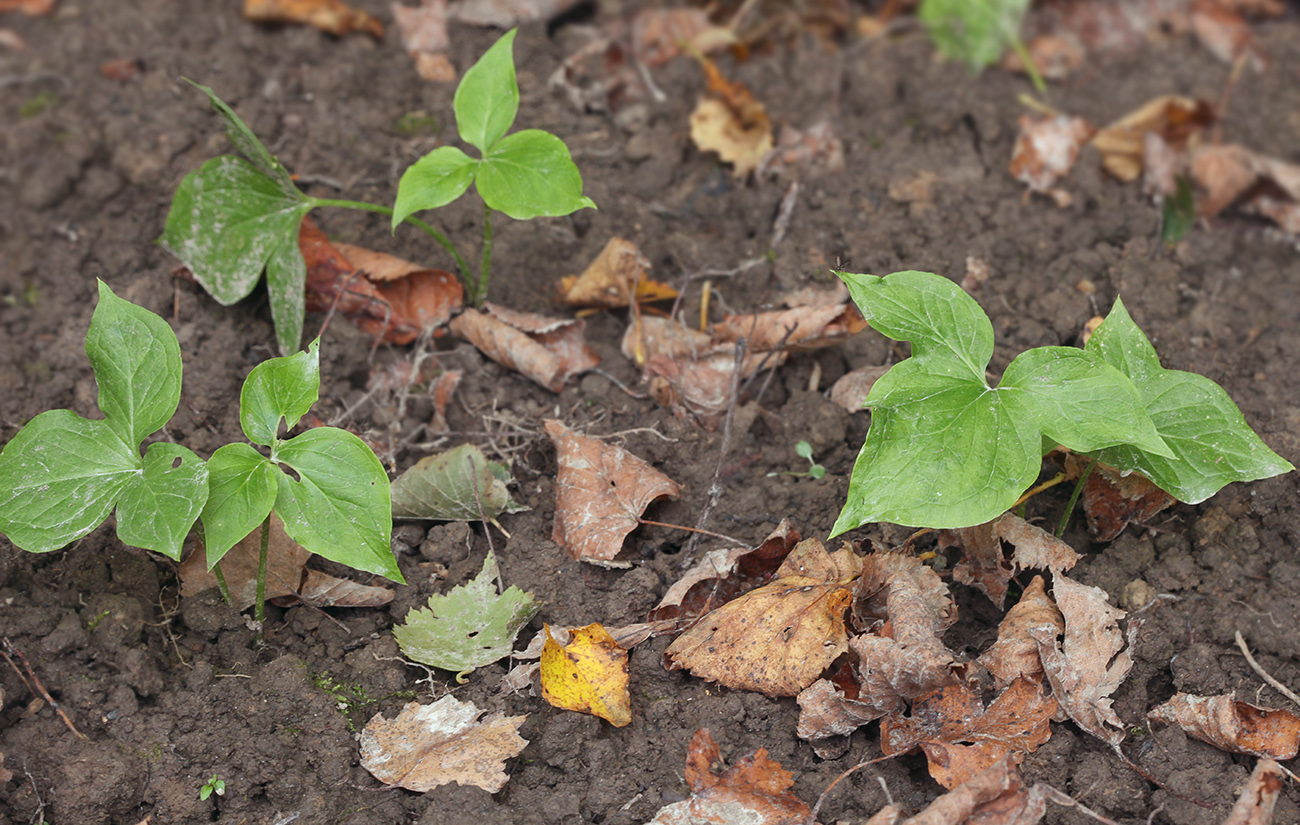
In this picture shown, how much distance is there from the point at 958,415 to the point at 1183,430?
0.61 meters

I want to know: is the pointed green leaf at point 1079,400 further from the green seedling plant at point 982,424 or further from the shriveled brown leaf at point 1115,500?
the shriveled brown leaf at point 1115,500

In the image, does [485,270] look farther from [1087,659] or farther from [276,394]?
[1087,659]

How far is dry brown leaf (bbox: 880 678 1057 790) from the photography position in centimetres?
194

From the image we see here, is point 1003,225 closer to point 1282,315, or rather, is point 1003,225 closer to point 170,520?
point 1282,315

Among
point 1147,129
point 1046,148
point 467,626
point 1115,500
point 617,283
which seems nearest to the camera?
point 467,626

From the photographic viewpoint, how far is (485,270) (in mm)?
2785

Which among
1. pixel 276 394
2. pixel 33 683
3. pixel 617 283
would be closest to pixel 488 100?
pixel 617 283

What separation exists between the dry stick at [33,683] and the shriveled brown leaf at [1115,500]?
97.3 inches

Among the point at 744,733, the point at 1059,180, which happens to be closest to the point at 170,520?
the point at 744,733

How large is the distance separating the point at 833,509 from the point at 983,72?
7.76ft

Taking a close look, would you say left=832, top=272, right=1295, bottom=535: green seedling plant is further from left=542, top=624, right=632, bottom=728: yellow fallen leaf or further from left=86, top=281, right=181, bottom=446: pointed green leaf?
left=86, top=281, right=181, bottom=446: pointed green leaf

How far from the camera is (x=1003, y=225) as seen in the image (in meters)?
3.18

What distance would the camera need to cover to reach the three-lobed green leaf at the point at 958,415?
189 cm

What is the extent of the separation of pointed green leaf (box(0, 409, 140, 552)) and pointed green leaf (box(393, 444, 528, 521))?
2.13 feet
